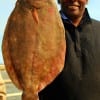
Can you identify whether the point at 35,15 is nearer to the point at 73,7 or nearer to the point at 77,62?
the point at 73,7

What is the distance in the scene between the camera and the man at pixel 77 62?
180 inches

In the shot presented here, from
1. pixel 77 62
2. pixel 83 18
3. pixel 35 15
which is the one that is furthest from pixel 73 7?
pixel 35 15

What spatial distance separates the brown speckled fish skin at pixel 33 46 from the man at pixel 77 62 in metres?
0.54

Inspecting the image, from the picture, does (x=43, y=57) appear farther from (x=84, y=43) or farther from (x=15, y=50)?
(x=84, y=43)

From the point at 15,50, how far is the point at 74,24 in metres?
0.90

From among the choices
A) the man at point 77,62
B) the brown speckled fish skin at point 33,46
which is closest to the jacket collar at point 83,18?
the man at point 77,62

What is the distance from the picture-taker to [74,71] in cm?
461

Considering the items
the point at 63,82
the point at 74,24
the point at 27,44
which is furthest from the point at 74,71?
the point at 27,44

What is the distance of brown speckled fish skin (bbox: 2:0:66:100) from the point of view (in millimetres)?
3957

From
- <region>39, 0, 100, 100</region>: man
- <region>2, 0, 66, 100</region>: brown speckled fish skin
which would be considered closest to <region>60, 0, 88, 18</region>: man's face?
<region>39, 0, 100, 100</region>: man

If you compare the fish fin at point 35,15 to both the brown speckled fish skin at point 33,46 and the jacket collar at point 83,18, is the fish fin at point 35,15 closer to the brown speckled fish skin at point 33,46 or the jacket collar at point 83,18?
the brown speckled fish skin at point 33,46

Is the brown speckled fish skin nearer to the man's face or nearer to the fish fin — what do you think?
the fish fin

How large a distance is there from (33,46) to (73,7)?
0.66 m

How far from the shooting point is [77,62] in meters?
4.63
